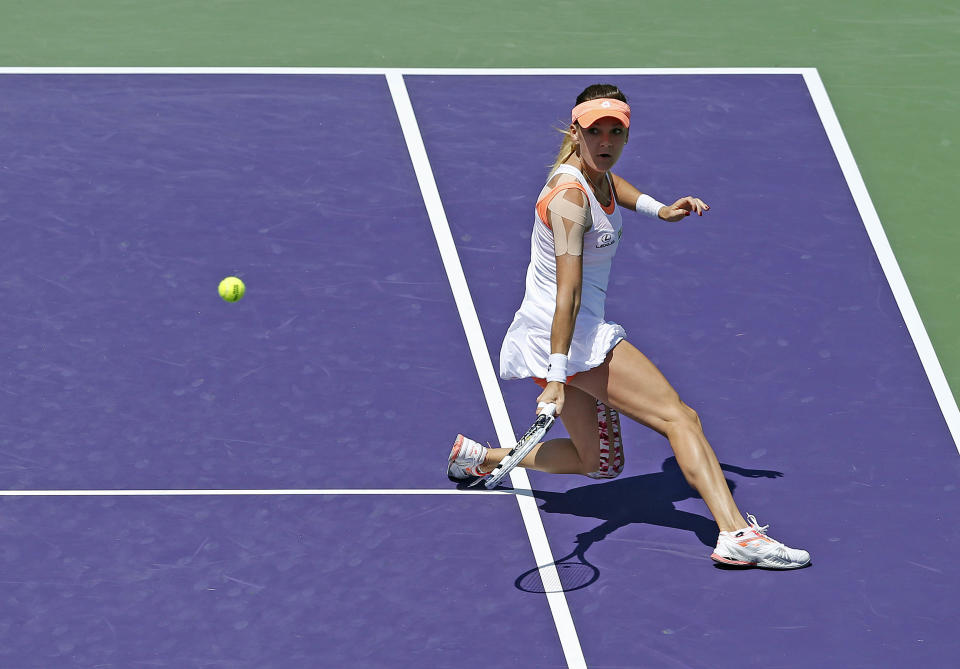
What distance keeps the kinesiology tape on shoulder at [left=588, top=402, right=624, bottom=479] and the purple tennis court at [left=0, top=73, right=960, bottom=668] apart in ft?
0.74

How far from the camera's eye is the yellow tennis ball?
941 centimetres

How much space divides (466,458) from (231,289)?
6.90 ft

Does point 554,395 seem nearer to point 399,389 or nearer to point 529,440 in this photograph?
point 529,440

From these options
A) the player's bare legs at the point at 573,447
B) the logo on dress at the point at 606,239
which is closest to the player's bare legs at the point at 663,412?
the player's bare legs at the point at 573,447

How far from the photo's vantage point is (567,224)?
7262 millimetres

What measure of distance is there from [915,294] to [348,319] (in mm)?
3286

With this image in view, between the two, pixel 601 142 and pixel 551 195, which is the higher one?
pixel 601 142

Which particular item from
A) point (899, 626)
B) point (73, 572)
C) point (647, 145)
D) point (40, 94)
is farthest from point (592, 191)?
point (40, 94)

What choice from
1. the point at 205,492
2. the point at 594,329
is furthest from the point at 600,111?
the point at 205,492

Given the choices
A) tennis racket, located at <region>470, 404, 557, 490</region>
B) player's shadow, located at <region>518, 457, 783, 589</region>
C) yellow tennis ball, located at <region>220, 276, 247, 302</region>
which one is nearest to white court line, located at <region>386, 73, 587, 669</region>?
player's shadow, located at <region>518, 457, 783, 589</region>

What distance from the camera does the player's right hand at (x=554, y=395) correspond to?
23.5ft

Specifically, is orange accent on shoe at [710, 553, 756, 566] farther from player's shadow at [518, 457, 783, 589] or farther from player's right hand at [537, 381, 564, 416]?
player's right hand at [537, 381, 564, 416]

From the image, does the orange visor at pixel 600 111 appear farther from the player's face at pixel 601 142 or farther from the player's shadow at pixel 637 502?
the player's shadow at pixel 637 502

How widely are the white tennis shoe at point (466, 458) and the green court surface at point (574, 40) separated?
4243mm
